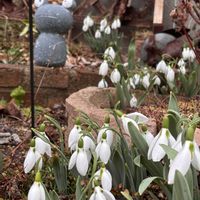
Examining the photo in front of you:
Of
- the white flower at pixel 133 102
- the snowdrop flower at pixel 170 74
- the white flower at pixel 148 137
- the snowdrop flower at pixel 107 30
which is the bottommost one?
the white flower at pixel 133 102

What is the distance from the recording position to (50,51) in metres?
4.78

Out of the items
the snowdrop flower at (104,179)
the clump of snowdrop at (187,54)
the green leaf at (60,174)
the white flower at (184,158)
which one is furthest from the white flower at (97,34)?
the white flower at (184,158)

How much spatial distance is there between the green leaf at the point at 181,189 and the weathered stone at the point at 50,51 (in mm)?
3324

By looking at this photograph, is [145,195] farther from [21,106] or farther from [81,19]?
[81,19]

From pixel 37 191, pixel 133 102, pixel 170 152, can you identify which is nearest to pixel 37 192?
pixel 37 191

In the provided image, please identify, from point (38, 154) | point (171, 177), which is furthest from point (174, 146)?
point (38, 154)

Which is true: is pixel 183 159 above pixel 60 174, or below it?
above

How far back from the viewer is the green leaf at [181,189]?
1.47 metres

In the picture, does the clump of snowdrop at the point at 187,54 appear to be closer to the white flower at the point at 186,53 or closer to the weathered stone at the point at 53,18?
the white flower at the point at 186,53

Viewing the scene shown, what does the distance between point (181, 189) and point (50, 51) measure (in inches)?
133

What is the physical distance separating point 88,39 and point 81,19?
2.74 feet

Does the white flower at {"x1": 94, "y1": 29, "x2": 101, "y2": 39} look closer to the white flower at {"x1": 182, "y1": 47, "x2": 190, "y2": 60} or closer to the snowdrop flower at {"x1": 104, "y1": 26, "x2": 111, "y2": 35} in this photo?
the snowdrop flower at {"x1": 104, "y1": 26, "x2": 111, "y2": 35}

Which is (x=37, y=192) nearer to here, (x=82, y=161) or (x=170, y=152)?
(x=82, y=161)

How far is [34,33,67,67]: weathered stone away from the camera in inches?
188
